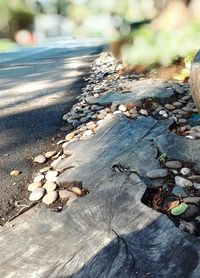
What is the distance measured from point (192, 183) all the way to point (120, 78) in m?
3.09

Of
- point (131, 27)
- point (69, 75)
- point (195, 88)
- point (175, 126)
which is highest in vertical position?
point (131, 27)

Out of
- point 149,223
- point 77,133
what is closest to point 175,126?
point 77,133

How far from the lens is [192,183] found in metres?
1.81

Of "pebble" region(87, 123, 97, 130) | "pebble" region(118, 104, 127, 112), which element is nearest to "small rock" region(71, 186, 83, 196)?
"pebble" region(87, 123, 97, 130)

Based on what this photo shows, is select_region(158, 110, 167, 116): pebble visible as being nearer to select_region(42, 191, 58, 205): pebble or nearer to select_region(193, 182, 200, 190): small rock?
select_region(193, 182, 200, 190): small rock

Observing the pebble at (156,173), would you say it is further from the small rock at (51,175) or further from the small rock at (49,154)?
the small rock at (49,154)

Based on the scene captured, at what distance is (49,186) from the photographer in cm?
192

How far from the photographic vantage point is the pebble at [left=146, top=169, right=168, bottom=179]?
1860 mm

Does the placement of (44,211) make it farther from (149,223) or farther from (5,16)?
(5,16)

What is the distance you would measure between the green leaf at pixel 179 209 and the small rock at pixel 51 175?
80cm

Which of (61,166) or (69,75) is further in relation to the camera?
(69,75)

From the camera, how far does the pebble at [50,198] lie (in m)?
1.76

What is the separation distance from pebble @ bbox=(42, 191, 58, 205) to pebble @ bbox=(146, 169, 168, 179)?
1.83 feet

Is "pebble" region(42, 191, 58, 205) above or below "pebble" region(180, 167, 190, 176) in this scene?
below
